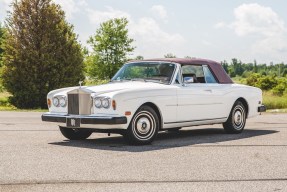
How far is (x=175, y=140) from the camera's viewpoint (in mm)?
9953

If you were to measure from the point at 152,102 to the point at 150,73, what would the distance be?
1034 millimetres

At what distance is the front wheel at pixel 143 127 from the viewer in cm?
884

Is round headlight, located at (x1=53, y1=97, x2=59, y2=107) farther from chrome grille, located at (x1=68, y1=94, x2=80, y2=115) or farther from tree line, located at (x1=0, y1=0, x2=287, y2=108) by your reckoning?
tree line, located at (x1=0, y1=0, x2=287, y2=108)

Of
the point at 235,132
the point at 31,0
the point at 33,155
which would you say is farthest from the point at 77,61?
the point at 33,155

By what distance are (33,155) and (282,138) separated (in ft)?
17.2

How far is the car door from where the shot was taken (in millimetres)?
9844

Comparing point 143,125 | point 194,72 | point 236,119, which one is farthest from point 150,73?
point 236,119

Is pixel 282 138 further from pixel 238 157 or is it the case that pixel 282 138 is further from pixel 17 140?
pixel 17 140

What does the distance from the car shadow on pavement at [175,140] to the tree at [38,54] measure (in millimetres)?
18825

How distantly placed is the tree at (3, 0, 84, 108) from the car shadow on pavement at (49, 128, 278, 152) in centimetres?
1883

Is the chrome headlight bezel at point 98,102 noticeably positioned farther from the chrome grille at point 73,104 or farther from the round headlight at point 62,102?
the round headlight at point 62,102

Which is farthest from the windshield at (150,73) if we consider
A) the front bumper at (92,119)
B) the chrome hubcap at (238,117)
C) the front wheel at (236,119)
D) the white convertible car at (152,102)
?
the chrome hubcap at (238,117)

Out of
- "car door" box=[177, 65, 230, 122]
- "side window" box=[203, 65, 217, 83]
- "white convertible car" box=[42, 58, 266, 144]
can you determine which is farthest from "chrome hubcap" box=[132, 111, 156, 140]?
"side window" box=[203, 65, 217, 83]

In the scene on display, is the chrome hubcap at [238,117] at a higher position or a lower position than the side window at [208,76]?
lower
